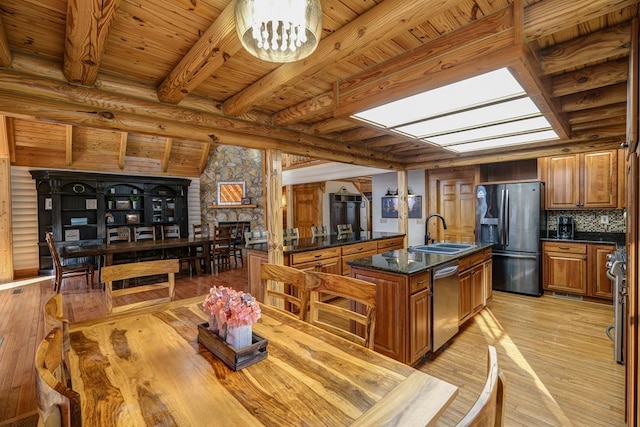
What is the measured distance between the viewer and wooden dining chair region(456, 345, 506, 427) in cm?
52

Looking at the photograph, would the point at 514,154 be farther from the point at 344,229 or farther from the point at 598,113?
the point at 344,229

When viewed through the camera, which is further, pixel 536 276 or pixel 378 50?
pixel 536 276

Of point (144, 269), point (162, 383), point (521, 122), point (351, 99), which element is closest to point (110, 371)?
point (162, 383)

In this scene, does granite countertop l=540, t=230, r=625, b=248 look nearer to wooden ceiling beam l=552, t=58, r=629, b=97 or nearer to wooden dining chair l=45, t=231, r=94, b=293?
wooden ceiling beam l=552, t=58, r=629, b=97

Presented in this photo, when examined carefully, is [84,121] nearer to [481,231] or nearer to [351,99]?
[351,99]

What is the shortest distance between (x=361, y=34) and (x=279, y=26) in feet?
2.02

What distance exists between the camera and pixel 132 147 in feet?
24.1

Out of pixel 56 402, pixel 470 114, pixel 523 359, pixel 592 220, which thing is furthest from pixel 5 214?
pixel 592 220

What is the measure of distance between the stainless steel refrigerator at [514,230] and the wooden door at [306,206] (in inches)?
191

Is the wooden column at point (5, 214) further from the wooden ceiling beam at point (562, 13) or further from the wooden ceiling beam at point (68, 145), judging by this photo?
the wooden ceiling beam at point (562, 13)

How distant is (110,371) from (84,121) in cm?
224

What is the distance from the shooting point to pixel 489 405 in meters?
0.56

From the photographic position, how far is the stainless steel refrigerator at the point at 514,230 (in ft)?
14.6

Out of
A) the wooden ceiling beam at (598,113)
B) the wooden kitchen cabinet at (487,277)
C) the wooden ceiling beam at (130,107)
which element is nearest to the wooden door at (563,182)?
the wooden ceiling beam at (598,113)
